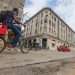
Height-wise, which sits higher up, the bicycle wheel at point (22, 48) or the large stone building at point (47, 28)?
the large stone building at point (47, 28)

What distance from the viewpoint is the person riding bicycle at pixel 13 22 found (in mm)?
11469

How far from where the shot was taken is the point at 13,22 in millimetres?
12180

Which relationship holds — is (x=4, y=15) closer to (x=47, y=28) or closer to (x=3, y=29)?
(x=3, y=29)

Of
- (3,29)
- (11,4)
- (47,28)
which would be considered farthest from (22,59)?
(47,28)

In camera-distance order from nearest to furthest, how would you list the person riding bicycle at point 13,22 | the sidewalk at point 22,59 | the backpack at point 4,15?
the sidewalk at point 22,59 → the backpack at point 4,15 → the person riding bicycle at point 13,22

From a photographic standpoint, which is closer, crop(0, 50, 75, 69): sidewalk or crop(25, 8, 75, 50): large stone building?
crop(0, 50, 75, 69): sidewalk

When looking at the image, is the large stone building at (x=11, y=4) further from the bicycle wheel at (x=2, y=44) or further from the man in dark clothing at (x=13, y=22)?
the bicycle wheel at (x=2, y=44)


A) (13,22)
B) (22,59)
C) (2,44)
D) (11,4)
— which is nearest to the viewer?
(22,59)

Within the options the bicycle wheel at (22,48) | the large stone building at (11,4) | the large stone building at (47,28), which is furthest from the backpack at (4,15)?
the large stone building at (47,28)

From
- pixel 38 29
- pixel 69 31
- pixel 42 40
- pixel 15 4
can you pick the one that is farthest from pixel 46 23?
pixel 15 4

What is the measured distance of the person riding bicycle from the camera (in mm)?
11469

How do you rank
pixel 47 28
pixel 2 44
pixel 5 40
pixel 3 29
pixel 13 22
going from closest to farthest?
pixel 2 44, pixel 5 40, pixel 3 29, pixel 13 22, pixel 47 28

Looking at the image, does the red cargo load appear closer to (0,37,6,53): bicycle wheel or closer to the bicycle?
the bicycle

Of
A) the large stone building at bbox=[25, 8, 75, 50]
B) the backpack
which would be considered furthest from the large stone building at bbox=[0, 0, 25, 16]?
the large stone building at bbox=[25, 8, 75, 50]
